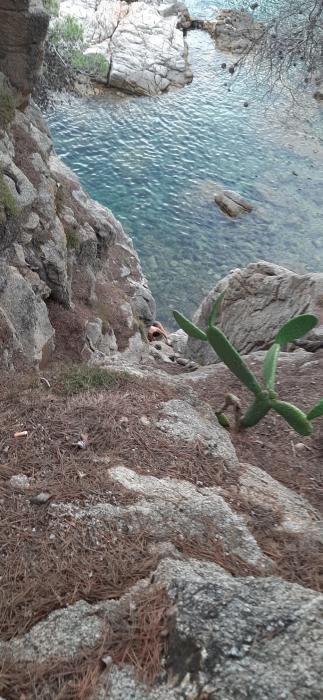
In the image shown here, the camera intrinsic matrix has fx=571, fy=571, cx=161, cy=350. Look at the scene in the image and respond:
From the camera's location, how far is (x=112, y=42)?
1171 inches

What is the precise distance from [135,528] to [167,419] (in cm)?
176

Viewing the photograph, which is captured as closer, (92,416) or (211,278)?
(92,416)

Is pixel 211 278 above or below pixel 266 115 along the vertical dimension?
below

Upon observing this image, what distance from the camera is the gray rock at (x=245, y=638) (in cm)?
273

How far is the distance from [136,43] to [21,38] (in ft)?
72.2

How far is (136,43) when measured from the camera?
30.0 meters

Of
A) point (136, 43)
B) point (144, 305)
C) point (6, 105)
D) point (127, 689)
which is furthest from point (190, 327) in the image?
point (136, 43)

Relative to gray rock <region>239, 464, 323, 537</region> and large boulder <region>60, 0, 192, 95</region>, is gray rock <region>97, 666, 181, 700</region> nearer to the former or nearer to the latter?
gray rock <region>239, 464, 323, 537</region>

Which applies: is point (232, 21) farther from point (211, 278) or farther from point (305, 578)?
point (305, 578)

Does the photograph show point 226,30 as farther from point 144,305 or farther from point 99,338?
point 99,338

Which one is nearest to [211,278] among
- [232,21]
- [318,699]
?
[318,699]

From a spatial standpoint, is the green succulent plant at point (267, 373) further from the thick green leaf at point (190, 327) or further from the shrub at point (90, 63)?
the shrub at point (90, 63)

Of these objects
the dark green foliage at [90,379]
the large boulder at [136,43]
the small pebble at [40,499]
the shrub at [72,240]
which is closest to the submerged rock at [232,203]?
the large boulder at [136,43]

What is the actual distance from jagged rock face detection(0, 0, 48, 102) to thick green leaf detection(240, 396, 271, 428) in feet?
28.3
